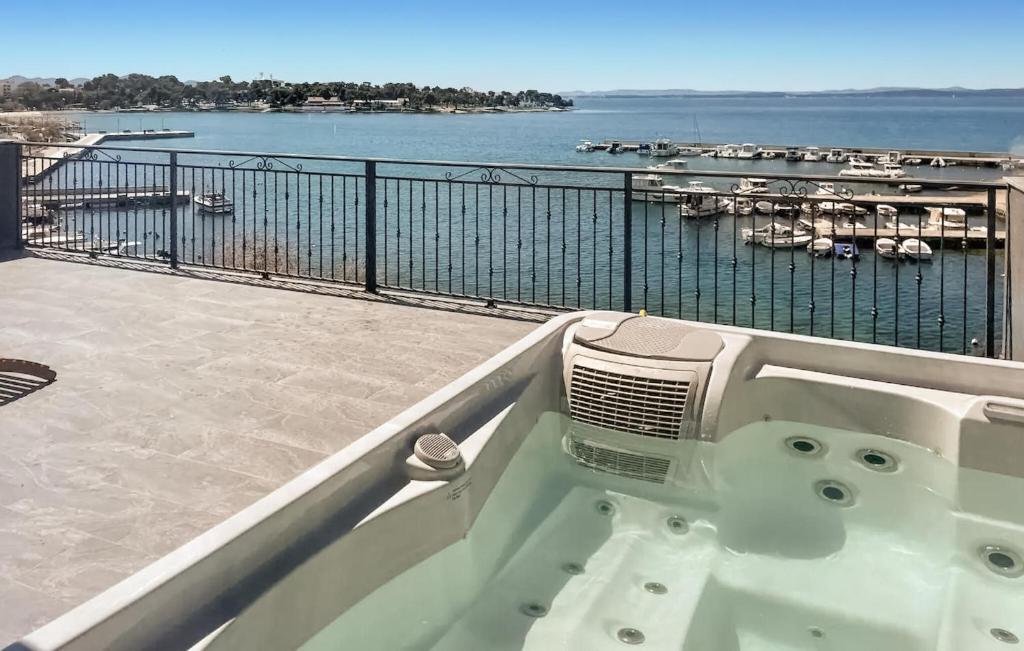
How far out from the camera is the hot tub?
1.98 meters

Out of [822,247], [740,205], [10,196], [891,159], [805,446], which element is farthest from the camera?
[891,159]

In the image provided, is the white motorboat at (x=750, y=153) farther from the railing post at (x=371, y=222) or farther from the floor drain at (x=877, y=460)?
the floor drain at (x=877, y=460)

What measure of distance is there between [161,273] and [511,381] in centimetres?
438

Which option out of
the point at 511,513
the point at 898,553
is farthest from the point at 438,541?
the point at 898,553

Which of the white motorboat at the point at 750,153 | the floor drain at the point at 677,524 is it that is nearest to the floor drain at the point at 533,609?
the floor drain at the point at 677,524

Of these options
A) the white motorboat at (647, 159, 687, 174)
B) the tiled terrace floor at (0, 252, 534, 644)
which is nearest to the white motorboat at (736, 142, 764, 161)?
the white motorboat at (647, 159, 687, 174)

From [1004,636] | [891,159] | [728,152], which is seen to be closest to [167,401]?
[1004,636]

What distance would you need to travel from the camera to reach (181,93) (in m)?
81.0

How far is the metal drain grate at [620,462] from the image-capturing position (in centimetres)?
321

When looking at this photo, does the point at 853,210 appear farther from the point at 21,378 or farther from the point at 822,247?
the point at 822,247

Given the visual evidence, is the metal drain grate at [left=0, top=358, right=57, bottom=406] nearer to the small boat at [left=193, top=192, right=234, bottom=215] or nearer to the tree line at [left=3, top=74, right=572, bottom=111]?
the small boat at [left=193, top=192, right=234, bottom=215]

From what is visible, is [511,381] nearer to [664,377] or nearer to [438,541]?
[664,377]

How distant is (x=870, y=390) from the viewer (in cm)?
323

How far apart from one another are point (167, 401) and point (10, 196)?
4.68m
